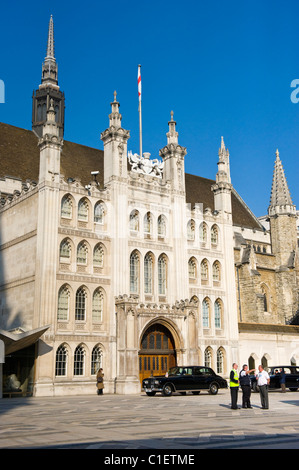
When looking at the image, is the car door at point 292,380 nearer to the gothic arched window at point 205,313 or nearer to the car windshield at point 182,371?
the car windshield at point 182,371

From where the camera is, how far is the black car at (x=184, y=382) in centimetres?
Result: 2756

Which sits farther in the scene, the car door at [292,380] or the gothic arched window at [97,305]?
the gothic arched window at [97,305]

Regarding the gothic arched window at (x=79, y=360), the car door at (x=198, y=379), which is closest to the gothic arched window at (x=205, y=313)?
the car door at (x=198, y=379)

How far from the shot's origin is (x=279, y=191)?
204 feet

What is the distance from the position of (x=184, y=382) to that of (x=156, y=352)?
7551 millimetres

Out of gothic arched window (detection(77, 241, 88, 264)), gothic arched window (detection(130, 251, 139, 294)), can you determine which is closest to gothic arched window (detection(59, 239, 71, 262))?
gothic arched window (detection(77, 241, 88, 264))

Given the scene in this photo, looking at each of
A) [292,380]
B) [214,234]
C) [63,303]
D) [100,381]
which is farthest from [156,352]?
[214,234]

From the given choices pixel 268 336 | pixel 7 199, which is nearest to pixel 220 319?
pixel 268 336

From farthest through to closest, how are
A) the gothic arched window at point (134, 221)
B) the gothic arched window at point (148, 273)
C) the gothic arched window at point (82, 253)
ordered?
the gothic arched window at point (134, 221) → the gothic arched window at point (148, 273) → the gothic arched window at point (82, 253)

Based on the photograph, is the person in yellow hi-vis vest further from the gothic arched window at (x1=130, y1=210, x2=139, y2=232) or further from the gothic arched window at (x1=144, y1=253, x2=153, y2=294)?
the gothic arched window at (x1=130, y1=210, x2=139, y2=232)

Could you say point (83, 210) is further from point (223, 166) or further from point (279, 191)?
point (279, 191)

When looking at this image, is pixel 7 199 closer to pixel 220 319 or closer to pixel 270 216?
pixel 220 319

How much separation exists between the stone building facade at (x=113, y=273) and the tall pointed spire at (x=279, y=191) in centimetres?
1846

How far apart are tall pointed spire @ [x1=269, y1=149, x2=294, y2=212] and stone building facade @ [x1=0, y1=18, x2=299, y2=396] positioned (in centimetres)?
1846
